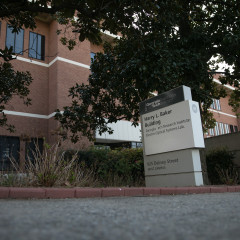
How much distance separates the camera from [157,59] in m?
7.80

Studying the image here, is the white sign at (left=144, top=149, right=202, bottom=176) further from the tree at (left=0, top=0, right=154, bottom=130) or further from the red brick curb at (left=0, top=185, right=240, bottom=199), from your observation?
the tree at (left=0, top=0, right=154, bottom=130)

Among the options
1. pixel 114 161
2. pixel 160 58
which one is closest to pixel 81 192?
pixel 160 58

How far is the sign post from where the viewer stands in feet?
23.2

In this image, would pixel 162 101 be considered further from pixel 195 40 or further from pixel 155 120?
pixel 195 40

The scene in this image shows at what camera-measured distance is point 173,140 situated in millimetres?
7457

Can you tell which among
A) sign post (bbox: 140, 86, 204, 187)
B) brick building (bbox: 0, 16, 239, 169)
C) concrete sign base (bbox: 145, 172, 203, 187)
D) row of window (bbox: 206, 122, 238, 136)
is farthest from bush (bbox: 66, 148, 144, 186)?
row of window (bbox: 206, 122, 238, 136)

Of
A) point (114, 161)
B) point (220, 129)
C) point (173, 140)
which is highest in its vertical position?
point (220, 129)

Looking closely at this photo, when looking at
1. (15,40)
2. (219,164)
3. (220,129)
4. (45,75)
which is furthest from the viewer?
(220,129)

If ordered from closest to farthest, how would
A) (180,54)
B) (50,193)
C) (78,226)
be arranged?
(78,226) < (50,193) < (180,54)

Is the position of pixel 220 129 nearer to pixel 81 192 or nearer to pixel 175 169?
pixel 175 169

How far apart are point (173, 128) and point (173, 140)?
1.19ft

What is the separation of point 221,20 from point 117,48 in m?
4.09

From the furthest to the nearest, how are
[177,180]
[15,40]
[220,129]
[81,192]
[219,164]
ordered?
1. [220,129]
2. [15,40]
3. [219,164]
4. [177,180]
5. [81,192]

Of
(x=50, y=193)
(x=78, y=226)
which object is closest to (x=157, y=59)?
(x=50, y=193)
